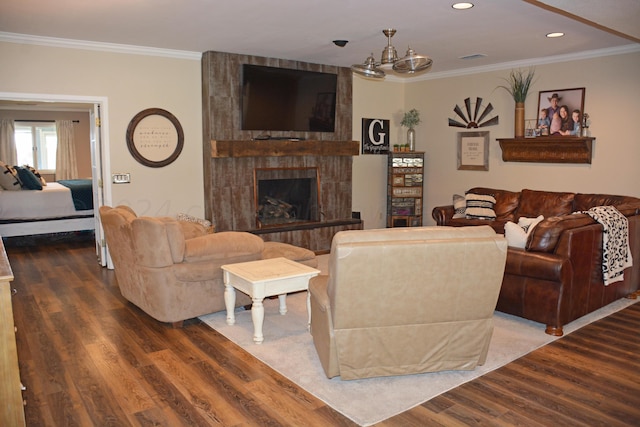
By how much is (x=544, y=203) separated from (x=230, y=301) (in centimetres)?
413

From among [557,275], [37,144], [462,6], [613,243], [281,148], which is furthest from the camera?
[37,144]

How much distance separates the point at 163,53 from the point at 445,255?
4.57 metres

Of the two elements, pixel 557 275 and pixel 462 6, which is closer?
pixel 557 275

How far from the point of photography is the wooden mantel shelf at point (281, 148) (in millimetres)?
6316

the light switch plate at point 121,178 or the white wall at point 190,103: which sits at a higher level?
the white wall at point 190,103

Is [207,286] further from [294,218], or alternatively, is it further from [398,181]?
[398,181]

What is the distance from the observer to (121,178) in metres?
6.08

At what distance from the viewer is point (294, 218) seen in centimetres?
740

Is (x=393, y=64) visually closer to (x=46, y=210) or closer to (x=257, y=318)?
(x=257, y=318)

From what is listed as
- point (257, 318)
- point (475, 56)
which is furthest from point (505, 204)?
point (257, 318)

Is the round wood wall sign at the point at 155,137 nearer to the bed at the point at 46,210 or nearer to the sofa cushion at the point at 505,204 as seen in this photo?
the bed at the point at 46,210

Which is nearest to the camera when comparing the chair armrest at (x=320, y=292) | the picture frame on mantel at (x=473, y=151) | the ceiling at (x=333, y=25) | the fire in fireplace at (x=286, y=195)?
the chair armrest at (x=320, y=292)

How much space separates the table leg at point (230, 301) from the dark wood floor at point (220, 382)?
193mm

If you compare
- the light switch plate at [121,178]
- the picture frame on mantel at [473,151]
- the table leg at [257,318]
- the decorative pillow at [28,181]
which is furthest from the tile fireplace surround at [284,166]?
the decorative pillow at [28,181]
